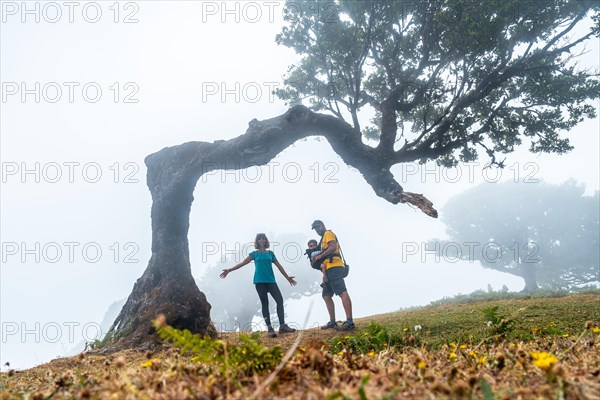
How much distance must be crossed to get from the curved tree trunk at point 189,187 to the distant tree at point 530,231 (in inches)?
1678

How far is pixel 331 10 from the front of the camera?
42.4 ft

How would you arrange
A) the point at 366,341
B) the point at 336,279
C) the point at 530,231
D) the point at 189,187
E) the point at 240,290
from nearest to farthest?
the point at 366,341
the point at 336,279
the point at 189,187
the point at 530,231
the point at 240,290

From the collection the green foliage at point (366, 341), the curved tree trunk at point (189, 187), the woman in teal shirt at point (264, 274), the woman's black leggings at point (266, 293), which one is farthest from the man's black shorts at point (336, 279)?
the green foliage at point (366, 341)

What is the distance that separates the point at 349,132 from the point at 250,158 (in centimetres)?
289

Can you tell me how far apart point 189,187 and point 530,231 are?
52291 millimetres

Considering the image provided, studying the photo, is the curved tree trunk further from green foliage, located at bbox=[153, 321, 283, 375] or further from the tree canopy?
green foliage, located at bbox=[153, 321, 283, 375]

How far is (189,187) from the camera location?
10.3 meters

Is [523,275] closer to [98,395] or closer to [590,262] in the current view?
[590,262]

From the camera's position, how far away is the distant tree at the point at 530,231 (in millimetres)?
47562

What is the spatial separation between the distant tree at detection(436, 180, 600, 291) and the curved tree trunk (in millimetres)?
42625

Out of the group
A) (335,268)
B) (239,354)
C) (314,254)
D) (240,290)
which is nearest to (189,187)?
(314,254)

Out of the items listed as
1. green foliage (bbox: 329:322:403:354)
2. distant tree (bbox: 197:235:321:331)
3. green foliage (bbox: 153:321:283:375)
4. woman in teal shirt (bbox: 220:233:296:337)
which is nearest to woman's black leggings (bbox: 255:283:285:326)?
woman in teal shirt (bbox: 220:233:296:337)

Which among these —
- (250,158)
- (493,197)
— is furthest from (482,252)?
(250,158)

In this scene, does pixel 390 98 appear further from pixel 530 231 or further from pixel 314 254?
pixel 530 231
